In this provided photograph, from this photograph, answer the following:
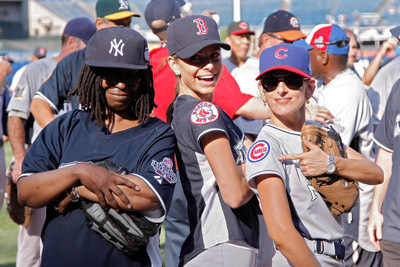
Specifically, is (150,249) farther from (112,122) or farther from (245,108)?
(245,108)

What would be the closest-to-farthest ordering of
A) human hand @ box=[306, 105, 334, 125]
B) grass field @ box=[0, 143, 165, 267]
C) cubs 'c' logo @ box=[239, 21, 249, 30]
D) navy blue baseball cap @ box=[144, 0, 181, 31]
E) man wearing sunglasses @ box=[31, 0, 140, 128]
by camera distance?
human hand @ box=[306, 105, 334, 125], navy blue baseball cap @ box=[144, 0, 181, 31], man wearing sunglasses @ box=[31, 0, 140, 128], grass field @ box=[0, 143, 165, 267], cubs 'c' logo @ box=[239, 21, 249, 30]

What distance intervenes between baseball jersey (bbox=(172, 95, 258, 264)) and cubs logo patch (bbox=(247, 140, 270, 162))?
9.1 inches

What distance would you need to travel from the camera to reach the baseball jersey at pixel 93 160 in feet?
8.63

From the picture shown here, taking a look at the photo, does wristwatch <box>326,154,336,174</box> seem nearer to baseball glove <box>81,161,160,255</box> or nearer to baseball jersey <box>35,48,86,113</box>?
baseball glove <box>81,161,160,255</box>

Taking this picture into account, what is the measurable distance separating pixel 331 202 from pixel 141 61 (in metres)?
1.07

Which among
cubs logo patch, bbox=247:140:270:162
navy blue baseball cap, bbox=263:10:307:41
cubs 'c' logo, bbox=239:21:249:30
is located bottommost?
cubs 'c' logo, bbox=239:21:249:30

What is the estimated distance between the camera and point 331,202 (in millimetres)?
2777

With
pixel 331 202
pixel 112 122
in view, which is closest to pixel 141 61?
pixel 112 122

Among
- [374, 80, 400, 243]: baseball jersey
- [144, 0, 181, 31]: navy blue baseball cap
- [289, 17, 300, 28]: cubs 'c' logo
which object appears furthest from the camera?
[289, 17, 300, 28]: cubs 'c' logo

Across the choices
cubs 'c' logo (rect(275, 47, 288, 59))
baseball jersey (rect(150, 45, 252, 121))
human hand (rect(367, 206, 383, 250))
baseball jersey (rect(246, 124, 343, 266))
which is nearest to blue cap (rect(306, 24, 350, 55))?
baseball jersey (rect(150, 45, 252, 121))

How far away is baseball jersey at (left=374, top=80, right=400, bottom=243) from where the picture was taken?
391 cm

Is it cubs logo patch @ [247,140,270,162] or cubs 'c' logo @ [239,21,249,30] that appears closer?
cubs logo patch @ [247,140,270,162]

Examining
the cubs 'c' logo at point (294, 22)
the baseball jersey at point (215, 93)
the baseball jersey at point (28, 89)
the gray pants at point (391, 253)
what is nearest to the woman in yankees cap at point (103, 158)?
the baseball jersey at point (215, 93)

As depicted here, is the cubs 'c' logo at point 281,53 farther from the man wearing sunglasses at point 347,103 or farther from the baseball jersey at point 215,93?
the man wearing sunglasses at point 347,103
